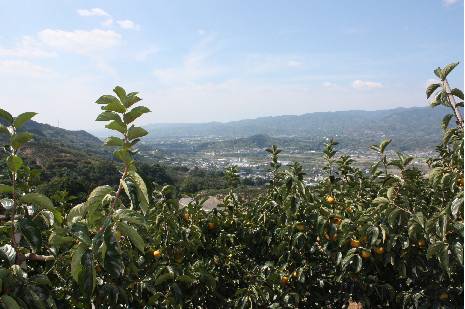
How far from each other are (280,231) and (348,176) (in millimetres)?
1868

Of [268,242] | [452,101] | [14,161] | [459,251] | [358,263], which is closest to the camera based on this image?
[14,161]

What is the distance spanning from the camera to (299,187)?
3193 millimetres

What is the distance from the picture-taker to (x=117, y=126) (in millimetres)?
1856

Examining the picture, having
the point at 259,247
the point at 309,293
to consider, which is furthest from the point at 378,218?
the point at 259,247

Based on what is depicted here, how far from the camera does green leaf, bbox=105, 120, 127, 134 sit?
1837 millimetres

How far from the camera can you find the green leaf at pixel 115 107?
1832 millimetres

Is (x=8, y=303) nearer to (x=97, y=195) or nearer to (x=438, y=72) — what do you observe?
(x=97, y=195)

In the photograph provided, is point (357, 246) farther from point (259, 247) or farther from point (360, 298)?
point (259, 247)

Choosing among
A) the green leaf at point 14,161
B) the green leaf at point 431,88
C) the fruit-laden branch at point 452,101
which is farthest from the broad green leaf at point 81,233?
the green leaf at point 431,88

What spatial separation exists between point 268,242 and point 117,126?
251 centimetres

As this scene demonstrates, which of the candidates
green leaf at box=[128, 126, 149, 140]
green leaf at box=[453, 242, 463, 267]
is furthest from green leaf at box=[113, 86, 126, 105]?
green leaf at box=[453, 242, 463, 267]

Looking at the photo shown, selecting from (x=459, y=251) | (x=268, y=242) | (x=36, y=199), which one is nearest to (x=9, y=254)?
(x=36, y=199)

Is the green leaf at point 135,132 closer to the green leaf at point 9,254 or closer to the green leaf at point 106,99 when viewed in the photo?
the green leaf at point 106,99

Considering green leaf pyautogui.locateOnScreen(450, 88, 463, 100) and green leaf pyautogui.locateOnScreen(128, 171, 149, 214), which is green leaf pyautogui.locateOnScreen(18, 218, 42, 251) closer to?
green leaf pyautogui.locateOnScreen(128, 171, 149, 214)
